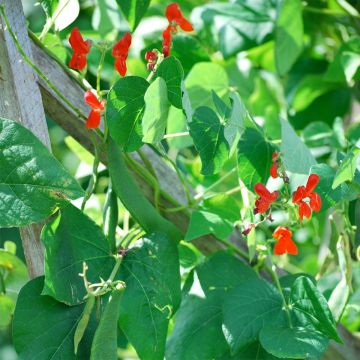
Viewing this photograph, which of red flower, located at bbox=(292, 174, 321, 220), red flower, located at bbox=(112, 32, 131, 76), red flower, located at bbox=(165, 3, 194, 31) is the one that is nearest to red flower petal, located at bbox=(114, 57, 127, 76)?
red flower, located at bbox=(112, 32, 131, 76)

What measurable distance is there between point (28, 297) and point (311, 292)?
30 cm

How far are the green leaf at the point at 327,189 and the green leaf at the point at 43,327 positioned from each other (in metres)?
0.28

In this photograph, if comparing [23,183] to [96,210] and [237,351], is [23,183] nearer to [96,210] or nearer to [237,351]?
[237,351]

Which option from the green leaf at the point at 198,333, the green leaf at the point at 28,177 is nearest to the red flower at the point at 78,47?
the green leaf at the point at 28,177

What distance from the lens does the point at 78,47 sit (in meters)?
0.75

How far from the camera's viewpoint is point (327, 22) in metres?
1.41

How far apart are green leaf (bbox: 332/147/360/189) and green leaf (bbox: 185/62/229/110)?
0.34m

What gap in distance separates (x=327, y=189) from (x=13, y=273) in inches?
16.4

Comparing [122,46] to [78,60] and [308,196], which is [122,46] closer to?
[78,60]

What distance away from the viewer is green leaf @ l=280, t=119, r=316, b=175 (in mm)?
835

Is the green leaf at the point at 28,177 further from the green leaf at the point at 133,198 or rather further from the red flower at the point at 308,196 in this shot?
the red flower at the point at 308,196

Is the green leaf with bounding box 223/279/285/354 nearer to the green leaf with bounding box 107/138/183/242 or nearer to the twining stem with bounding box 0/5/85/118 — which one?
the green leaf with bounding box 107/138/183/242

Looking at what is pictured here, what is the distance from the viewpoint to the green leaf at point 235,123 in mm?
772

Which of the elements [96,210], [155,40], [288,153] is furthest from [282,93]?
[288,153]
